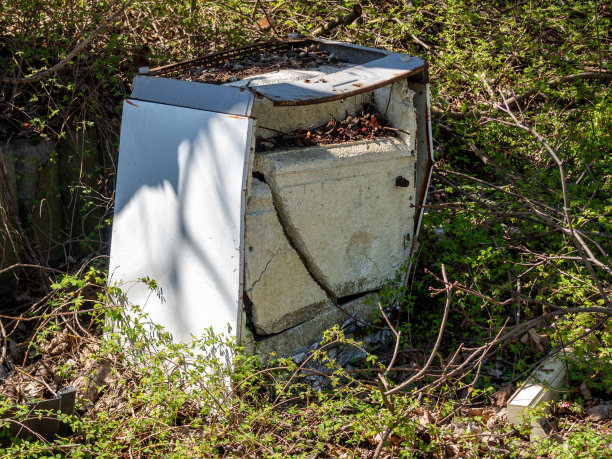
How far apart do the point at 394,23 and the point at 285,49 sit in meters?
2.33

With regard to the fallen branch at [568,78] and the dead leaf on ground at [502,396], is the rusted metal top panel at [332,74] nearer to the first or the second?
the dead leaf on ground at [502,396]

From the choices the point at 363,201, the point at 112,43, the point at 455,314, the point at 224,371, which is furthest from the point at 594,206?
the point at 112,43

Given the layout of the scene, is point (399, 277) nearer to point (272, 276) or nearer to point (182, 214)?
point (272, 276)

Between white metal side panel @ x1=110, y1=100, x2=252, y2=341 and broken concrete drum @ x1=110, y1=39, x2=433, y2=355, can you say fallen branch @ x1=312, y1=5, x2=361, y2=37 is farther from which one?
white metal side panel @ x1=110, y1=100, x2=252, y2=341

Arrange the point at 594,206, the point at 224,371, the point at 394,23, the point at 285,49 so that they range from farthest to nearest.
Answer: the point at 394,23
the point at 285,49
the point at 594,206
the point at 224,371

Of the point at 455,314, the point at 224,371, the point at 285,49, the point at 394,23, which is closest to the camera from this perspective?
the point at 224,371

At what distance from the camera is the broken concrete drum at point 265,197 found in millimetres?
2906

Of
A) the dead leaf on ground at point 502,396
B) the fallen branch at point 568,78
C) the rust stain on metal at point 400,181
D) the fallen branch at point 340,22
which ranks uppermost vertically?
the fallen branch at point 340,22

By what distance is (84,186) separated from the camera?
4.44 m

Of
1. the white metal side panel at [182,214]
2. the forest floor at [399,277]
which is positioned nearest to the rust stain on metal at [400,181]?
the forest floor at [399,277]

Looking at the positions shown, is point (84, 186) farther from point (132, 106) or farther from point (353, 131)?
point (353, 131)

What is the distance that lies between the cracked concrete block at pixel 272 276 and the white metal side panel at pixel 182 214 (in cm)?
14

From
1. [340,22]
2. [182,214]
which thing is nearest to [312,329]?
[182,214]

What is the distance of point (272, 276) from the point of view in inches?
124
